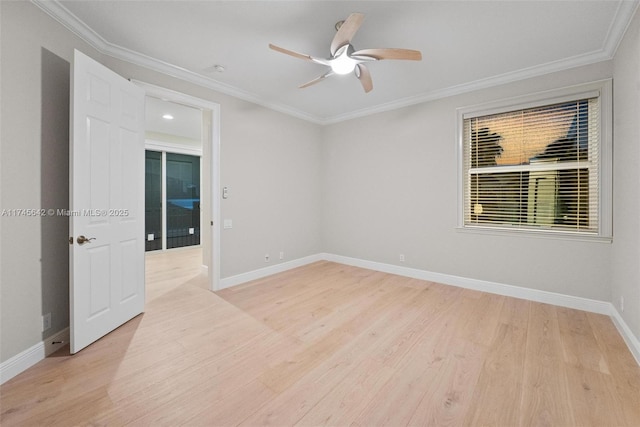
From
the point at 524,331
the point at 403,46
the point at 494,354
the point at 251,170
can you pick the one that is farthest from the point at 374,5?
the point at 524,331

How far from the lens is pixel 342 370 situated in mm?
1966

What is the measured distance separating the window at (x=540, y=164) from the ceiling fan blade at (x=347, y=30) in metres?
2.34

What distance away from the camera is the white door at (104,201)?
7.09 feet

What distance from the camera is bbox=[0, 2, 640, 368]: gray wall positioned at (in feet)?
6.43

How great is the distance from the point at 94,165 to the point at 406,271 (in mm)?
4068

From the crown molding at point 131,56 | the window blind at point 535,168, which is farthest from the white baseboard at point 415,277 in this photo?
the crown molding at point 131,56

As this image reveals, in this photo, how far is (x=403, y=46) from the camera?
2.71 m

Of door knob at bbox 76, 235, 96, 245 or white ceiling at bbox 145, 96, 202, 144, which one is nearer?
door knob at bbox 76, 235, 96, 245

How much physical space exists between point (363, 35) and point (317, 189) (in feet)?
10.1

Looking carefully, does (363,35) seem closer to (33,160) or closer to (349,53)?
(349,53)

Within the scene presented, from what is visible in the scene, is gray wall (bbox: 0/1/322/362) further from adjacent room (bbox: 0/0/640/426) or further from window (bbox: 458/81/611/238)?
window (bbox: 458/81/611/238)

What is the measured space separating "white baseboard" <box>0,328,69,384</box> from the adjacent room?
0.01m

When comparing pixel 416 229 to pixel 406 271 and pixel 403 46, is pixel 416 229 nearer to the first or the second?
pixel 406 271

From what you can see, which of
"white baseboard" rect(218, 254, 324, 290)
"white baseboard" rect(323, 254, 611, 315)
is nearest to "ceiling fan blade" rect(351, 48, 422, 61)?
"white baseboard" rect(323, 254, 611, 315)
